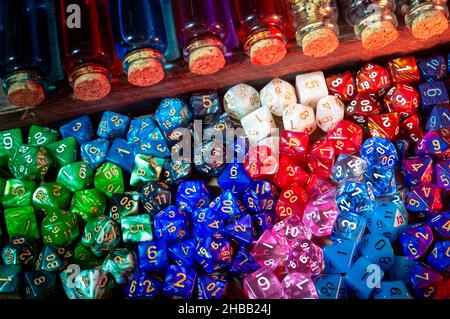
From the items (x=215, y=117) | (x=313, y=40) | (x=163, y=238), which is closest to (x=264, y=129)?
(x=215, y=117)

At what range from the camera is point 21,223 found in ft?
5.50

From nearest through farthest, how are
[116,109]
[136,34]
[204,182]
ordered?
1. [136,34]
2. [204,182]
3. [116,109]

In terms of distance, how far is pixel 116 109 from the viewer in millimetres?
1922

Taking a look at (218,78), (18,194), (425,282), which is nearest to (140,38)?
(218,78)

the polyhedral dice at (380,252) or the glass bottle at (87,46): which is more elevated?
the glass bottle at (87,46)

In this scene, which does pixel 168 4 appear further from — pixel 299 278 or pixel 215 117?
pixel 299 278

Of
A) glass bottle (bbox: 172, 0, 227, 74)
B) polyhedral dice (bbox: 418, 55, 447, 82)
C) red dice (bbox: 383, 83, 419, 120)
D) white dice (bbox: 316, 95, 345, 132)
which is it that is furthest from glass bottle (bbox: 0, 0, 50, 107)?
polyhedral dice (bbox: 418, 55, 447, 82)

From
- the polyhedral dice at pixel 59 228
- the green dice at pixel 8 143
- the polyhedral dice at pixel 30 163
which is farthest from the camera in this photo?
the green dice at pixel 8 143

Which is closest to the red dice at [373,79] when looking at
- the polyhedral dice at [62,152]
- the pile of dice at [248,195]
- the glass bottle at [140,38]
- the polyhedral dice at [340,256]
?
the pile of dice at [248,195]

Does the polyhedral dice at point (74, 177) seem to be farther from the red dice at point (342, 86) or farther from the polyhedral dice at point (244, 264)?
the red dice at point (342, 86)

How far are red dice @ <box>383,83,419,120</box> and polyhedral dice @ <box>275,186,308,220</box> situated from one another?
445 millimetres

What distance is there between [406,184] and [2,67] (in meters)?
1.34

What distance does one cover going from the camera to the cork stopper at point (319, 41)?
61.4 inches

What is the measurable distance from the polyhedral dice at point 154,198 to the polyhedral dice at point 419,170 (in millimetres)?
762
